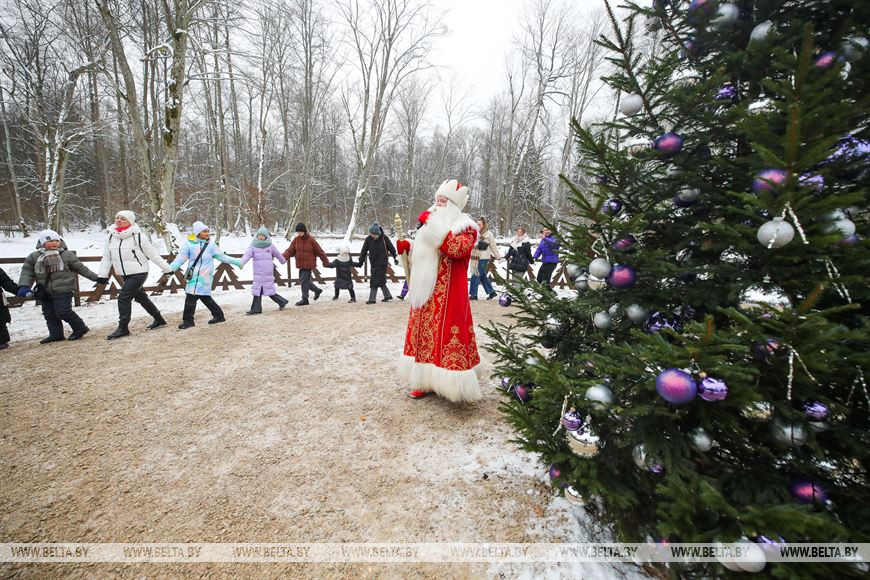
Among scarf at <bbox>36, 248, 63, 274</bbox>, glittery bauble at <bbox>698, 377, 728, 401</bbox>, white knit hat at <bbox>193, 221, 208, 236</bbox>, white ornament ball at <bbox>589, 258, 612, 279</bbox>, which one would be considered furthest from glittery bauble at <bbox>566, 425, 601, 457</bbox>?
scarf at <bbox>36, 248, 63, 274</bbox>

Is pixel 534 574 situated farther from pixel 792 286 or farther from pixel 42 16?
pixel 42 16

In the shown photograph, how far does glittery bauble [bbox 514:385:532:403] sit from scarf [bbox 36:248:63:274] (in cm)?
739

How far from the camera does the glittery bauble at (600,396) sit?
1525 millimetres

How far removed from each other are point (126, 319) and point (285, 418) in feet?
15.1

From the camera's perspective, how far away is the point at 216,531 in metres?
2.16

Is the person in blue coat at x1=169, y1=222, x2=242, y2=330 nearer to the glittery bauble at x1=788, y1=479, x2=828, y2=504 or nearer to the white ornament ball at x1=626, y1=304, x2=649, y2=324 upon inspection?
the white ornament ball at x1=626, y1=304, x2=649, y2=324

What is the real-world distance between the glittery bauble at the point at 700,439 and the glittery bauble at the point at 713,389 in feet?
0.91

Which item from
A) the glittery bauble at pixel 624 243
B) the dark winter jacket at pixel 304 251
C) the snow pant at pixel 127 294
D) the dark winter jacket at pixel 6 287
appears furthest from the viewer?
the dark winter jacket at pixel 304 251

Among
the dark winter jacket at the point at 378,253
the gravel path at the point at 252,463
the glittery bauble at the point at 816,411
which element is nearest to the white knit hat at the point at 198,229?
the gravel path at the point at 252,463

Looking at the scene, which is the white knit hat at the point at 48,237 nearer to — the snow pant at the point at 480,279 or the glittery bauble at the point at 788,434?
the snow pant at the point at 480,279

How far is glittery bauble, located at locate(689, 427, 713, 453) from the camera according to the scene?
137cm

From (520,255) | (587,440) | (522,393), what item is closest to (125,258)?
(522,393)

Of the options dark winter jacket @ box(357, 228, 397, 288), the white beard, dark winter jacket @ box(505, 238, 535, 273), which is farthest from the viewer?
dark winter jacket @ box(505, 238, 535, 273)

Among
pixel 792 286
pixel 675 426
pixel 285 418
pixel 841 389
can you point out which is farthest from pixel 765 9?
pixel 285 418
